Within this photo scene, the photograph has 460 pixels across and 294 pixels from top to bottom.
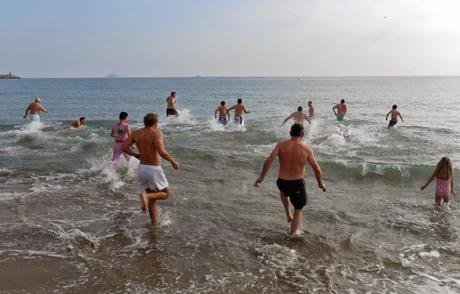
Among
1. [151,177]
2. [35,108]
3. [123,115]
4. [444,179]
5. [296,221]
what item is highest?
[123,115]

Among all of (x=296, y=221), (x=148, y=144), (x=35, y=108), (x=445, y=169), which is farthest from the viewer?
(x=35, y=108)

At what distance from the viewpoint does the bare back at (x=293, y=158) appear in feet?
19.4

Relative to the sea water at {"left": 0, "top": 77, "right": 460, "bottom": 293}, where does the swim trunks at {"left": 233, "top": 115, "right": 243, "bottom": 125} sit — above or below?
above

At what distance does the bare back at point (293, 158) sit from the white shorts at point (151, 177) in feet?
5.80

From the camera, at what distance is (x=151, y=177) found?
6117mm

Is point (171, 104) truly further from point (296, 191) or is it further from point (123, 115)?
point (296, 191)

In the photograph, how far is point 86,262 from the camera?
519 cm

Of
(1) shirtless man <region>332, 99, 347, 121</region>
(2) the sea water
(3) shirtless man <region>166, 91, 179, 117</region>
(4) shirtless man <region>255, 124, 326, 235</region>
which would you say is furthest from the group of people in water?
(1) shirtless man <region>332, 99, 347, 121</region>

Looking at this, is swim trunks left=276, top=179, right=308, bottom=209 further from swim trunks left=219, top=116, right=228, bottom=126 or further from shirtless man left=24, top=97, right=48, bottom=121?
shirtless man left=24, top=97, right=48, bottom=121

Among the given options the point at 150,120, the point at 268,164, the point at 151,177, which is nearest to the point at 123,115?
the point at 150,120

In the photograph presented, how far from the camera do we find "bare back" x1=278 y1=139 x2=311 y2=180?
590 centimetres

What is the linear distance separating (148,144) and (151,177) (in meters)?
0.48

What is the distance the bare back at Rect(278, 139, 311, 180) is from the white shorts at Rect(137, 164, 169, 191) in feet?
5.80

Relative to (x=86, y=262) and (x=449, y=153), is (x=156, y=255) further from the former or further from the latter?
(x=449, y=153)
